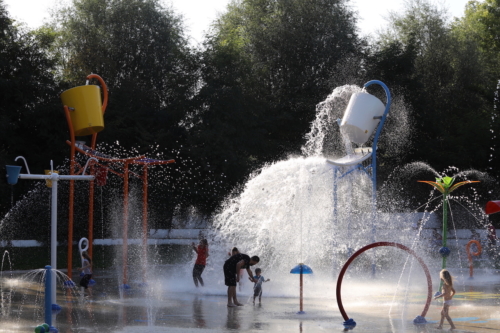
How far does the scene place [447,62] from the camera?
149 feet

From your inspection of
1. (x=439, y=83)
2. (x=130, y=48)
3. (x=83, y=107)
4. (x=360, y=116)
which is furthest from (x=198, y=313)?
(x=439, y=83)

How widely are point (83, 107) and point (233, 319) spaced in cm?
799

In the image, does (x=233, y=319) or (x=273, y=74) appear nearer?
(x=233, y=319)

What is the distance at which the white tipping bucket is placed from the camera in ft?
64.2

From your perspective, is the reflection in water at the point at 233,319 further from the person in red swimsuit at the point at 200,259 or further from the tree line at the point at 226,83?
the tree line at the point at 226,83

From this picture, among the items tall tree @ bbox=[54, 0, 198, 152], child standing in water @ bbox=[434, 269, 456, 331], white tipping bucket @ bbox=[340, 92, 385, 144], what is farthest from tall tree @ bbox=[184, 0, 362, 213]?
child standing in water @ bbox=[434, 269, 456, 331]

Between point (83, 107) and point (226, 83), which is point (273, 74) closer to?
point (226, 83)

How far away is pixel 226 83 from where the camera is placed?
38.5 meters

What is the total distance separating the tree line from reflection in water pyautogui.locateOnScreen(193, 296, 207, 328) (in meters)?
19.4

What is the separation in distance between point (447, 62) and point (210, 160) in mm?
18830

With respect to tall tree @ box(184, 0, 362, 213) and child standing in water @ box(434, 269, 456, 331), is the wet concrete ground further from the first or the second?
tall tree @ box(184, 0, 362, 213)

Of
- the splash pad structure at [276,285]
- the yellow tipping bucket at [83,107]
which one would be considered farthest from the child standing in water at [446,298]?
the yellow tipping bucket at [83,107]

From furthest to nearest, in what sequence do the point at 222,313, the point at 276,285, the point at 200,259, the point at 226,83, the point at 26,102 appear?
the point at 226,83 → the point at 26,102 → the point at 200,259 → the point at 276,285 → the point at 222,313

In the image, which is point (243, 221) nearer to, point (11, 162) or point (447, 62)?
point (11, 162)
